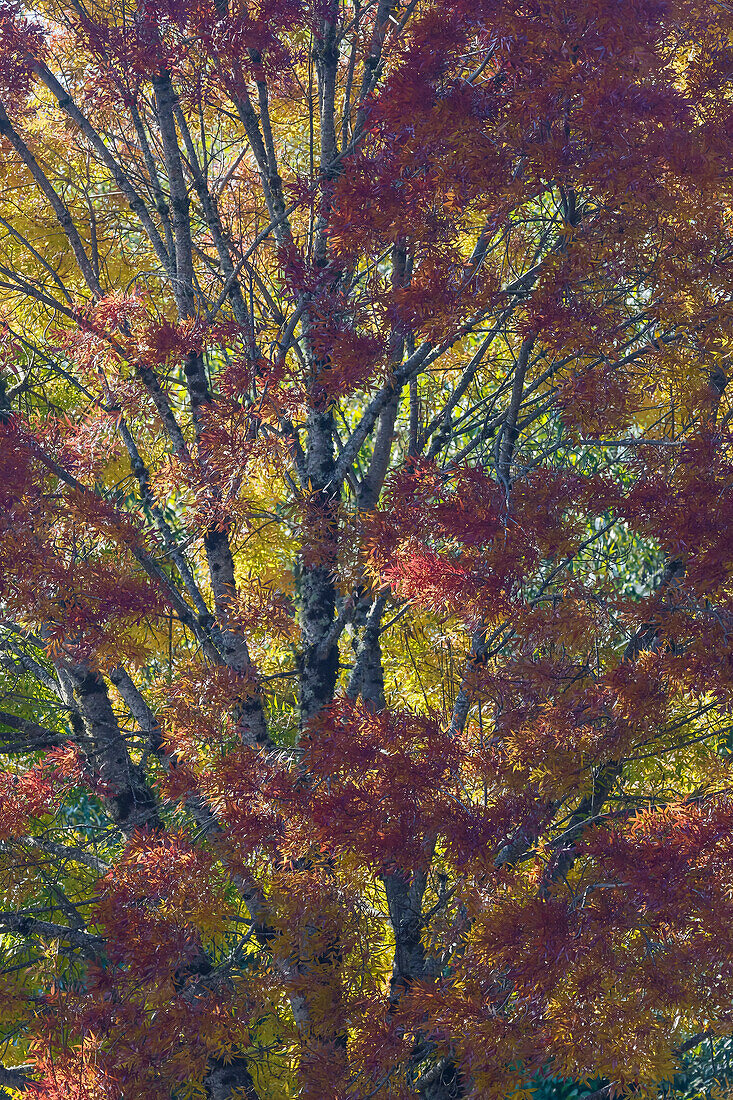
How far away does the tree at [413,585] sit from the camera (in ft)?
10.5

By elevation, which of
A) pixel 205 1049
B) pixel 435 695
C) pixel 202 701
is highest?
pixel 435 695

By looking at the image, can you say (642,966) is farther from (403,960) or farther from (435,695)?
(435,695)

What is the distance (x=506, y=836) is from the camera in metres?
3.53

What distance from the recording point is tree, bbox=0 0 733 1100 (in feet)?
10.5

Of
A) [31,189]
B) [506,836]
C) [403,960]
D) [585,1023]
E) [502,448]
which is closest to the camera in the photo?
[585,1023]

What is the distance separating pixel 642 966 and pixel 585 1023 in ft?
1.18

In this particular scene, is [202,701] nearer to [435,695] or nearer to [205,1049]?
[205,1049]

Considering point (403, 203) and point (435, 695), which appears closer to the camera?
point (403, 203)

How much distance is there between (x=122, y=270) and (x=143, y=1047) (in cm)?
441

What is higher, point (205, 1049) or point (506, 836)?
point (506, 836)

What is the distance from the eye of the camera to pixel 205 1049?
3535mm

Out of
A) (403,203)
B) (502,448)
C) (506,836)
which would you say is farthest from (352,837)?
(403,203)

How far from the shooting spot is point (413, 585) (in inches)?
125

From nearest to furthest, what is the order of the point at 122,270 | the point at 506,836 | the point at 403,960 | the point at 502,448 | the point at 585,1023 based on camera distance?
the point at 585,1023, the point at 506,836, the point at 502,448, the point at 403,960, the point at 122,270
